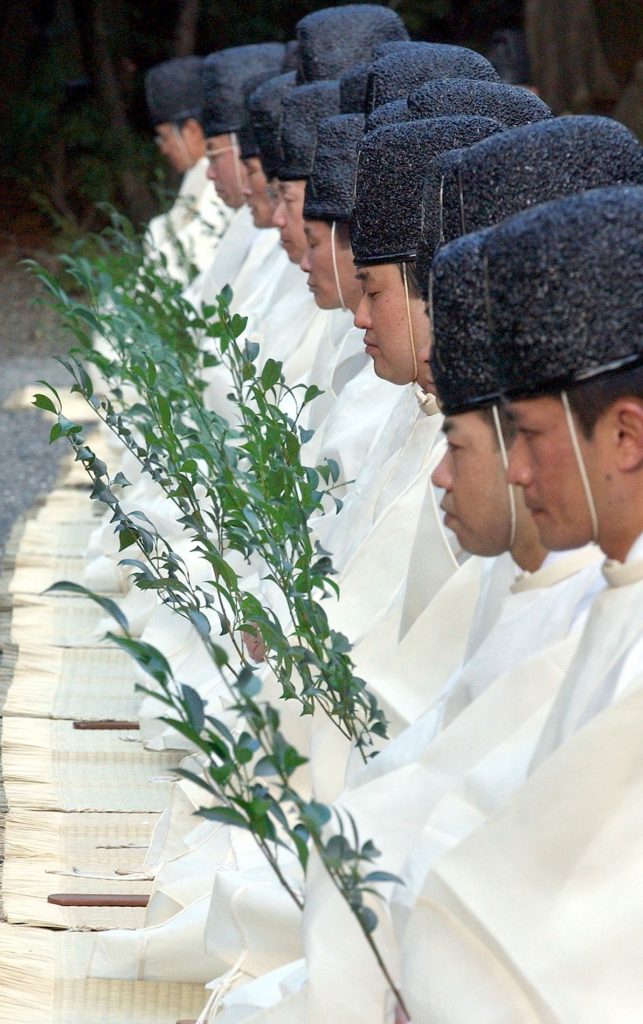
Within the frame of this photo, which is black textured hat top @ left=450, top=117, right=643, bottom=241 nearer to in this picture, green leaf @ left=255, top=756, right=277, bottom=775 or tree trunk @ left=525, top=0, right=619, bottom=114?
green leaf @ left=255, top=756, right=277, bottom=775

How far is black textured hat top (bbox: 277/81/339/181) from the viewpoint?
5352 millimetres

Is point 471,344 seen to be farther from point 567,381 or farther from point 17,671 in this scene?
point 17,671

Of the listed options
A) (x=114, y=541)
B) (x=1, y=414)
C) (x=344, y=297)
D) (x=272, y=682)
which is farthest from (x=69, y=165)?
(x=272, y=682)

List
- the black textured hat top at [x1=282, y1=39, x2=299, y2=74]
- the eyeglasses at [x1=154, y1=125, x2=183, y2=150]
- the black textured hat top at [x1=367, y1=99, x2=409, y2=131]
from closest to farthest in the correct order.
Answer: the black textured hat top at [x1=367, y1=99, x2=409, y2=131]
the black textured hat top at [x1=282, y1=39, x2=299, y2=74]
the eyeglasses at [x1=154, y1=125, x2=183, y2=150]

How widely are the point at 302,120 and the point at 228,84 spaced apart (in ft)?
8.75

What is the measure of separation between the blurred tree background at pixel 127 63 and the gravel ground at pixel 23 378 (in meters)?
0.71

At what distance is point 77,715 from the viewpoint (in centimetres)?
436

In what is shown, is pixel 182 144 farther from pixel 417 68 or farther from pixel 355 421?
pixel 355 421

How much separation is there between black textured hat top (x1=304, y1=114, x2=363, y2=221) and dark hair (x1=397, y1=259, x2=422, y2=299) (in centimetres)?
93

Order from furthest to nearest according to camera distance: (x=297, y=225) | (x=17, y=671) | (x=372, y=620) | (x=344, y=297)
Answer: (x=297, y=225) → (x=17, y=671) → (x=344, y=297) → (x=372, y=620)

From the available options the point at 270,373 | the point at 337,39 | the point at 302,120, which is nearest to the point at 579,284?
the point at 270,373

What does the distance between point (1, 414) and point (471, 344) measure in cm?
785

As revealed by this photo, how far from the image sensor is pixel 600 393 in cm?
194

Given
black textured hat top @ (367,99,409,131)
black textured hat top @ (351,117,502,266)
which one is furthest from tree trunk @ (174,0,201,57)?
black textured hat top @ (351,117,502,266)
